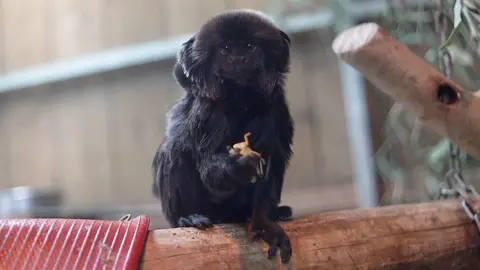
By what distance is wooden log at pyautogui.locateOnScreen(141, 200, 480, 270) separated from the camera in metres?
1.18

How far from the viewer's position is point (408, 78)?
1.38m

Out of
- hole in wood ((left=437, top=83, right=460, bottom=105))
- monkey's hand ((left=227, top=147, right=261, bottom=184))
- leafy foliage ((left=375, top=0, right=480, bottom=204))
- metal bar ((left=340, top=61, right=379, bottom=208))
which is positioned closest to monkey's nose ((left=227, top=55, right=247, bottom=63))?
monkey's hand ((left=227, top=147, right=261, bottom=184))

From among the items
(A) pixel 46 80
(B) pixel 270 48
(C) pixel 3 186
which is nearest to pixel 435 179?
(B) pixel 270 48

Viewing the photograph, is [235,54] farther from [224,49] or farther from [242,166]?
[242,166]

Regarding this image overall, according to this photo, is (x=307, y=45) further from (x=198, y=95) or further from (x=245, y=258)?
(x=245, y=258)

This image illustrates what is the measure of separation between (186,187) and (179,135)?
14cm

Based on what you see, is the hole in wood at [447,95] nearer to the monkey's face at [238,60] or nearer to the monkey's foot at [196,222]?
the monkey's face at [238,60]

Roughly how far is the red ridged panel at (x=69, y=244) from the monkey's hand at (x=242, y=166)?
23 centimetres

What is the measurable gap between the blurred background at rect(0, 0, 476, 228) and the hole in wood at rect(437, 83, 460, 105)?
44.2 inches

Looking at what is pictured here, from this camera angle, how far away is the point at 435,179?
2.27 m

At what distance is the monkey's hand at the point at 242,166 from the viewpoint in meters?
1.20

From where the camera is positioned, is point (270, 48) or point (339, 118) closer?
point (270, 48)

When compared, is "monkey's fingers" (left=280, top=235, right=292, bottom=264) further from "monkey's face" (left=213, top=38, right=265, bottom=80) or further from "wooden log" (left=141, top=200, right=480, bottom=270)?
"monkey's face" (left=213, top=38, right=265, bottom=80)

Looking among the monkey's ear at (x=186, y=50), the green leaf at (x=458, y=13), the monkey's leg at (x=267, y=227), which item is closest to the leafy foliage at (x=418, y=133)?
the green leaf at (x=458, y=13)
